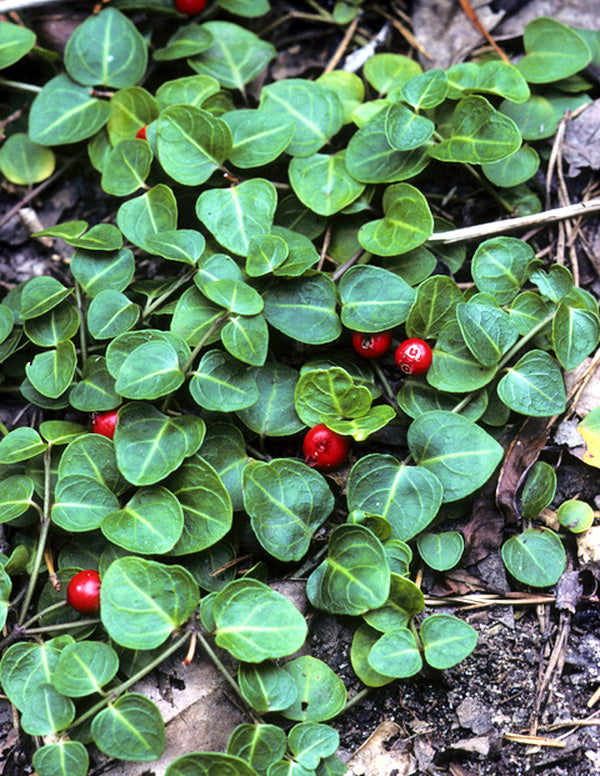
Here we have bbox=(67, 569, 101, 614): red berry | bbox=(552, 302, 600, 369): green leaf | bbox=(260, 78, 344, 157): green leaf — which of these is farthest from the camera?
bbox=(260, 78, 344, 157): green leaf

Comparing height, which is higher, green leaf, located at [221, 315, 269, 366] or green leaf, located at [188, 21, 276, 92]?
green leaf, located at [188, 21, 276, 92]

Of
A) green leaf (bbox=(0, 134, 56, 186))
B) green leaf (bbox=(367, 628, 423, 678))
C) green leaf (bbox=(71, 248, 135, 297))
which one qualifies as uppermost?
green leaf (bbox=(0, 134, 56, 186))

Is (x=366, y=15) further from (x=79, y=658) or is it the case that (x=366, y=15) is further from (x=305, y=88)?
(x=79, y=658)

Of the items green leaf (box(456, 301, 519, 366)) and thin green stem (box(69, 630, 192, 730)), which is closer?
thin green stem (box(69, 630, 192, 730))

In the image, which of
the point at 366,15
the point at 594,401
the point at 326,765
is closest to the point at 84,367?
the point at 326,765

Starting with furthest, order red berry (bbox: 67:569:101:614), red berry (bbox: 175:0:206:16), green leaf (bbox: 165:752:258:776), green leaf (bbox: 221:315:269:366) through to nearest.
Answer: red berry (bbox: 175:0:206:16), green leaf (bbox: 221:315:269:366), red berry (bbox: 67:569:101:614), green leaf (bbox: 165:752:258:776)

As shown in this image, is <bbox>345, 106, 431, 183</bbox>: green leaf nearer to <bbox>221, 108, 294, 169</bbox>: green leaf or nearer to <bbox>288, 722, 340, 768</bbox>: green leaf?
<bbox>221, 108, 294, 169</bbox>: green leaf

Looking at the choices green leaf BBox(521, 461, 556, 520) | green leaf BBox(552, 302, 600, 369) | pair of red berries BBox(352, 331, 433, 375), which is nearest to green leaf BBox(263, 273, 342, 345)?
pair of red berries BBox(352, 331, 433, 375)
